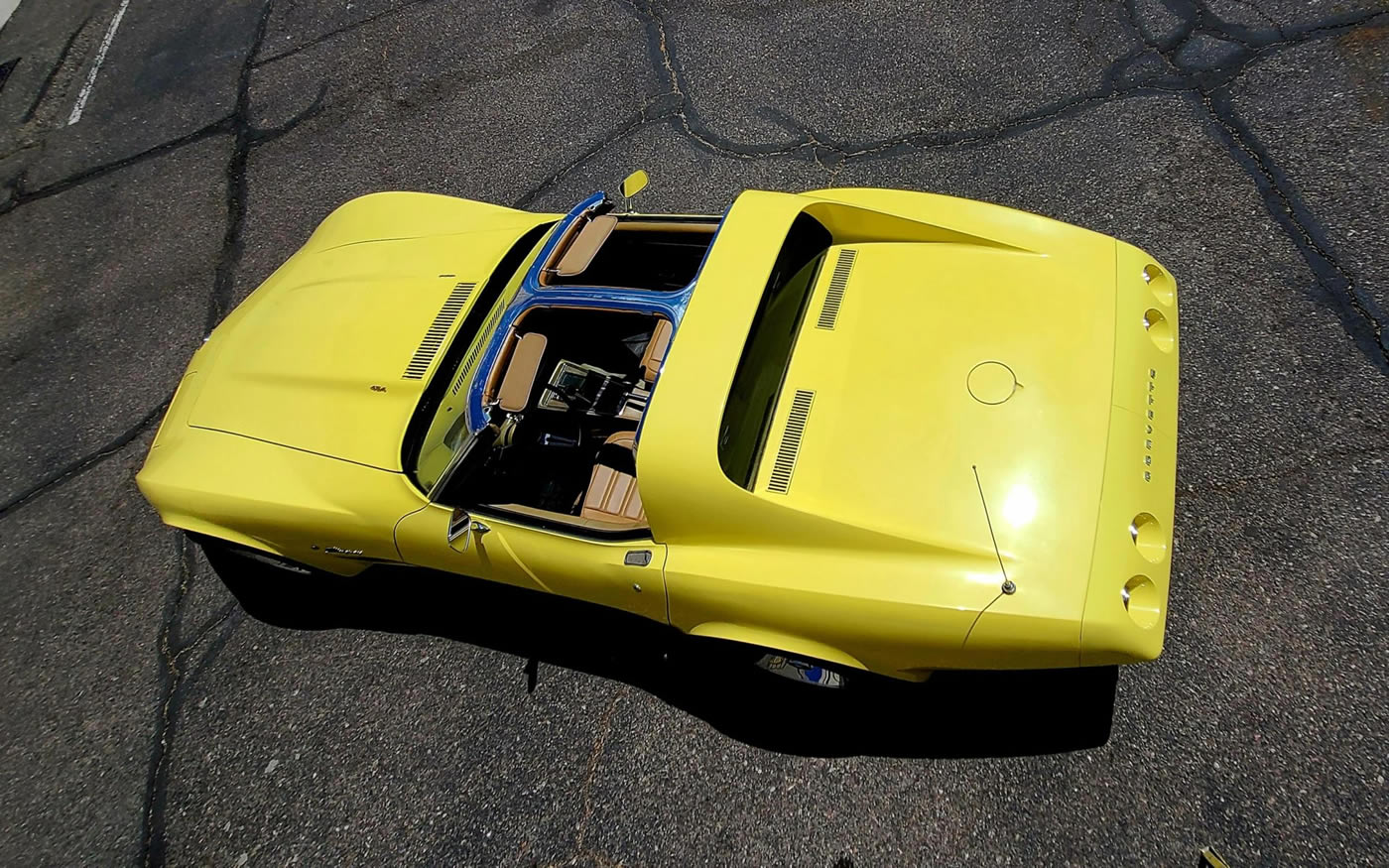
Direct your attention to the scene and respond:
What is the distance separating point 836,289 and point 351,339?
2.36m

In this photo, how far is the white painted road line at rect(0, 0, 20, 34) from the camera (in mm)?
9211

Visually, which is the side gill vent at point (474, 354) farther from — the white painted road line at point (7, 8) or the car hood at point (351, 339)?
the white painted road line at point (7, 8)

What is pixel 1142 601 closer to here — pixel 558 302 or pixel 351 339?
pixel 558 302

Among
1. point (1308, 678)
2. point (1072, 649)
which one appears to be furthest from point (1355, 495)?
point (1072, 649)

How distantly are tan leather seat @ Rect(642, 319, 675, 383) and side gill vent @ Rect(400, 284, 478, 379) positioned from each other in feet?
3.45

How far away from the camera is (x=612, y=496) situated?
3617 millimetres

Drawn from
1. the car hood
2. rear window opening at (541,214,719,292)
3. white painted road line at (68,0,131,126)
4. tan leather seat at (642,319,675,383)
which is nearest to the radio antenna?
tan leather seat at (642,319,675,383)

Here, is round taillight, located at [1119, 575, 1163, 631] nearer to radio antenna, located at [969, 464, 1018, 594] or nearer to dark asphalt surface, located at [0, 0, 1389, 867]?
radio antenna, located at [969, 464, 1018, 594]

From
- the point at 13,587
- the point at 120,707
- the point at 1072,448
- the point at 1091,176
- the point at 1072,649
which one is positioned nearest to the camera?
the point at 1072,649

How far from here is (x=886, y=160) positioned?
219 inches

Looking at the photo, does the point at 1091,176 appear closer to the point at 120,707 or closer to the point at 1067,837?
the point at 1067,837

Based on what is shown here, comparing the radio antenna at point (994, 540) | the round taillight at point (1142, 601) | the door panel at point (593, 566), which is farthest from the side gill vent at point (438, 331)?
the round taillight at point (1142, 601)

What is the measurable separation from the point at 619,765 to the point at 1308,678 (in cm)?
287

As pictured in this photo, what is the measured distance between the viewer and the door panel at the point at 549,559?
321 cm
